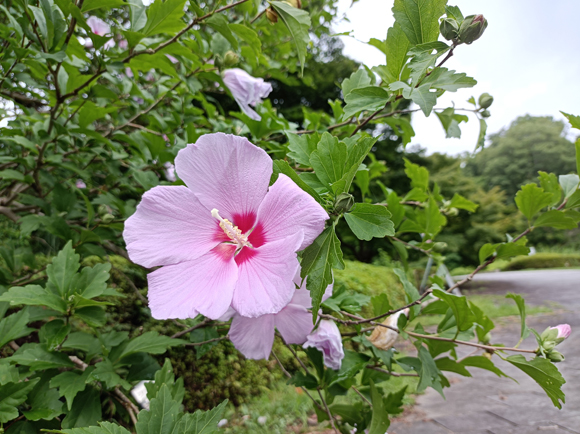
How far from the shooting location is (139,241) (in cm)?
48

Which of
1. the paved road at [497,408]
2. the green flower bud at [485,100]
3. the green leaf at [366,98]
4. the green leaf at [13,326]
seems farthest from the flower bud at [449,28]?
the paved road at [497,408]

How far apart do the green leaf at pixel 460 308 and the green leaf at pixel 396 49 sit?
428 millimetres

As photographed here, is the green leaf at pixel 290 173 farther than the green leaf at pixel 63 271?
No

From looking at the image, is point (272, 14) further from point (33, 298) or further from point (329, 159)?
point (33, 298)

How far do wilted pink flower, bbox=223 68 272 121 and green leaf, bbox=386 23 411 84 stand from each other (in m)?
0.51

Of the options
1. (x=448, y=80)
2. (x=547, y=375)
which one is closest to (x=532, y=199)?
(x=547, y=375)

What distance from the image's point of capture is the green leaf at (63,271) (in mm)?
787

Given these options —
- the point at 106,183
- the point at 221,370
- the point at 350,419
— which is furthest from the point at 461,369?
the point at 221,370

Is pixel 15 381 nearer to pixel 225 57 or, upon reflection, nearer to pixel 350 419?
pixel 350 419

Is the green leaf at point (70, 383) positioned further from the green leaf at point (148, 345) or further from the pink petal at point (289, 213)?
the pink petal at point (289, 213)

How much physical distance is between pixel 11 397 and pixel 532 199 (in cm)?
123

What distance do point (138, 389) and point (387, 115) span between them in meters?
1.19

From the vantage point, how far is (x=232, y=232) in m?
0.49

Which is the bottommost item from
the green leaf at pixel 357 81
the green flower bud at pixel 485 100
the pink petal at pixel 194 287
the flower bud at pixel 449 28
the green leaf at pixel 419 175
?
the green leaf at pixel 419 175
